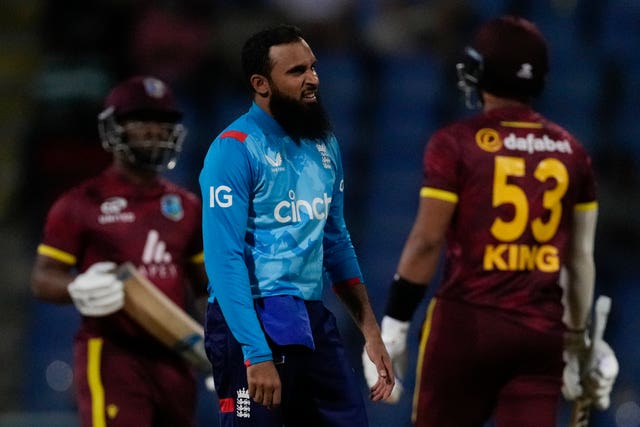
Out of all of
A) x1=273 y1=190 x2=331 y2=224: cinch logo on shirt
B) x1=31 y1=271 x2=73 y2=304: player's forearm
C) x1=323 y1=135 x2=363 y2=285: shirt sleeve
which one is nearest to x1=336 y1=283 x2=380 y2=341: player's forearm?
x1=323 y1=135 x2=363 y2=285: shirt sleeve

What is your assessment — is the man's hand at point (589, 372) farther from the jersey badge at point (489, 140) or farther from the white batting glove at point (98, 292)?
the white batting glove at point (98, 292)

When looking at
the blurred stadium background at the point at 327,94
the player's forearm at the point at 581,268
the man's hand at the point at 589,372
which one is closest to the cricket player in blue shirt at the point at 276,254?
the player's forearm at the point at 581,268

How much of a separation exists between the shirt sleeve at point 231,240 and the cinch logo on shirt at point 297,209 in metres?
0.10

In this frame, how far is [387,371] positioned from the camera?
375cm

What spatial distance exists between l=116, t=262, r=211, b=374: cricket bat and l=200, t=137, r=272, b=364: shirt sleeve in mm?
1360

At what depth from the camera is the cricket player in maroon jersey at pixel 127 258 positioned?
193 inches

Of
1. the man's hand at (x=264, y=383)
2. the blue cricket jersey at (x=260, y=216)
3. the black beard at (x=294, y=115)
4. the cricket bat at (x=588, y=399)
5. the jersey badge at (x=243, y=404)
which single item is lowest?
the cricket bat at (x=588, y=399)

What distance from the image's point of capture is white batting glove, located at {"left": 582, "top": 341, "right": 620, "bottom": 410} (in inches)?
192

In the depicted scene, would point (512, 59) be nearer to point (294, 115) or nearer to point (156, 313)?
point (294, 115)

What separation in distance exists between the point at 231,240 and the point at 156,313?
146 cm

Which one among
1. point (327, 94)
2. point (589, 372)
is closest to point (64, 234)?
point (589, 372)

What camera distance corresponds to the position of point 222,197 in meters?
3.52

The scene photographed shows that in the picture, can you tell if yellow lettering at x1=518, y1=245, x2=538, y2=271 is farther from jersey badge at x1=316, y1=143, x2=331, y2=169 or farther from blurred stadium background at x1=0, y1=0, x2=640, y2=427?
blurred stadium background at x1=0, y1=0, x2=640, y2=427

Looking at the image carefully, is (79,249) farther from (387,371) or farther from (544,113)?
(544,113)
